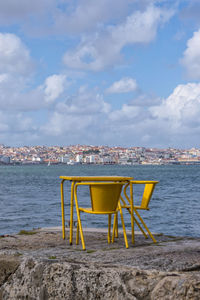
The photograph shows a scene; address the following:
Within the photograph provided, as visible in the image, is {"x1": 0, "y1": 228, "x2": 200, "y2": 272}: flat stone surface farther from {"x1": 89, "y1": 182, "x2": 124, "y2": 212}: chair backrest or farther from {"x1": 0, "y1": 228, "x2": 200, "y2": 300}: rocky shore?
{"x1": 89, "y1": 182, "x2": 124, "y2": 212}: chair backrest

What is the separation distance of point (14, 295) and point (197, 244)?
223cm

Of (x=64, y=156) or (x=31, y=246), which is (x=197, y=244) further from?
(x=64, y=156)

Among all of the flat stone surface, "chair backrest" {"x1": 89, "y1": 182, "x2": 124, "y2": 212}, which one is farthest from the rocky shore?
"chair backrest" {"x1": 89, "y1": 182, "x2": 124, "y2": 212}

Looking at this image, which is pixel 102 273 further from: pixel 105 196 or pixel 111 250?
pixel 105 196

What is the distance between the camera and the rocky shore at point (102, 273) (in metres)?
3.62

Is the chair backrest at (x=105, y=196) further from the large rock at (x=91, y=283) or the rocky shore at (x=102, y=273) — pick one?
the large rock at (x=91, y=283)

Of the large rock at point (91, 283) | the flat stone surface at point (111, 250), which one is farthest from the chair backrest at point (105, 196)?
the large rock at point (91, 283)

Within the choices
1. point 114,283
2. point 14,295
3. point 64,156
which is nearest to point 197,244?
point 114,283

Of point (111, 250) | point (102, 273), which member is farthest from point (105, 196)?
point (102, 273)

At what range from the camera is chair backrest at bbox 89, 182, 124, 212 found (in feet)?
17.8

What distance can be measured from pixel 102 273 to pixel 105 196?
1627 millimetres

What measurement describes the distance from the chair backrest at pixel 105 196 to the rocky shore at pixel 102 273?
489 mm

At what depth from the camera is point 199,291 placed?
3.42 m

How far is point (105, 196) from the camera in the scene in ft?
17.8
